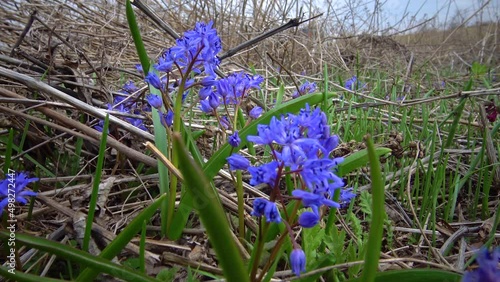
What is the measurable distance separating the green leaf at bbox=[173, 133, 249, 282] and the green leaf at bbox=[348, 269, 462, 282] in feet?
0.94

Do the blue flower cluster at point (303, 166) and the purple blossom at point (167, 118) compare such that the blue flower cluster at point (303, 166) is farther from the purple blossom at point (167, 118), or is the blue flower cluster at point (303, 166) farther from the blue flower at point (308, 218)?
the purple blossom at point (167, 118)

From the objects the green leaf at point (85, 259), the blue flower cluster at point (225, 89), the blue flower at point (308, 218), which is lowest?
the green leaf at point (85, 259)

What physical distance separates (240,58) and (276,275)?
135 inches

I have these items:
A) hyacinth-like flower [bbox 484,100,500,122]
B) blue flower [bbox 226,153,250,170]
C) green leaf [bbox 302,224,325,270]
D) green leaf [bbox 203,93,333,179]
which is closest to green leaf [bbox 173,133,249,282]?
blue flower [bbox 226,153,250,170]

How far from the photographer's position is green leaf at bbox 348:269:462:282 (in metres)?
0.74

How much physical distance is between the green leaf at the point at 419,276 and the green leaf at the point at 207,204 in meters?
0.29

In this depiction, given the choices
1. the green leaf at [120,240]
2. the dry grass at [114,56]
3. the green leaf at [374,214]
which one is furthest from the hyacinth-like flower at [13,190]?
the green leaf at [374,214]

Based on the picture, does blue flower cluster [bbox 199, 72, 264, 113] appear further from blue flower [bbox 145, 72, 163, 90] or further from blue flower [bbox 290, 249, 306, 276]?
blue flower [bbox 290, 249, 306, 276]

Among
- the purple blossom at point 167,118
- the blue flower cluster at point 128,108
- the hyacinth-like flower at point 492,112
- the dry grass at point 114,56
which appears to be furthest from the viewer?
the hyacinth-like flower at point 492,112

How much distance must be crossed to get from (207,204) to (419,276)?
46 centimetres

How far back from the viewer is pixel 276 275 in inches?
38.9

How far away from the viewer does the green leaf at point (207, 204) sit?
52 cm

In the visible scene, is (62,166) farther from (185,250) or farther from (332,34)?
(332,34)

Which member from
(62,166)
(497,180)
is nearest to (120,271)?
(62,166)
